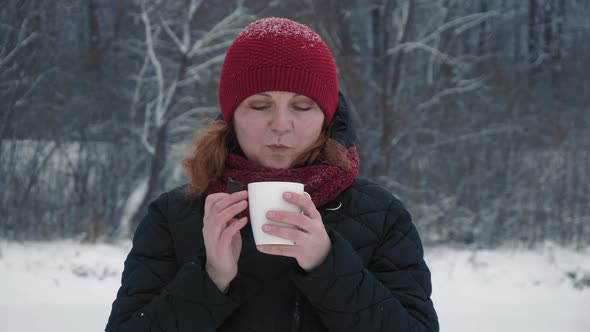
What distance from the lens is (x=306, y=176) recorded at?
100cm

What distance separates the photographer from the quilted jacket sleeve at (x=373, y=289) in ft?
2.72

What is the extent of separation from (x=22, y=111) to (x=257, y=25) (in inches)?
127

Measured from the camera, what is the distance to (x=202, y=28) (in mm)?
4293

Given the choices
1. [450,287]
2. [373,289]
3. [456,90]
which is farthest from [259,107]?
[456,90]

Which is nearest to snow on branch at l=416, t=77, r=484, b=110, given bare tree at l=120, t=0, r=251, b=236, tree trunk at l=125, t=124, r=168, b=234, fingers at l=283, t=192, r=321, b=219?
bare tree at l=120, t=0, r=251, b=236

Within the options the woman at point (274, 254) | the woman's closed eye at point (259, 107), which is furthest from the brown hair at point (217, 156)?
the woman's closed eye at point (259, 107)

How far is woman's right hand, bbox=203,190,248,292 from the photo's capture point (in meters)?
0.79

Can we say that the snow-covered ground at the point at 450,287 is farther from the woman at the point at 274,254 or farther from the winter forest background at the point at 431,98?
the woman at the point at 274,254

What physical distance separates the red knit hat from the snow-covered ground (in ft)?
7.85

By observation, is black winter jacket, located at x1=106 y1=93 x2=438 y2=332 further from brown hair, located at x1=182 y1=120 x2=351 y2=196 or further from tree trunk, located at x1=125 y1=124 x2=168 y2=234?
tree trunk, located at x1=125 y1=124 x2=168 y2=234

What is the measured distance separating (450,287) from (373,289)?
3.43 metres

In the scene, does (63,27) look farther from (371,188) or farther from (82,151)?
(371,188)

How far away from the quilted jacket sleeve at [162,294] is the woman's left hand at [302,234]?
142 mm

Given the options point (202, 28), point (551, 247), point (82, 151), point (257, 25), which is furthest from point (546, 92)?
point (257, 25)
